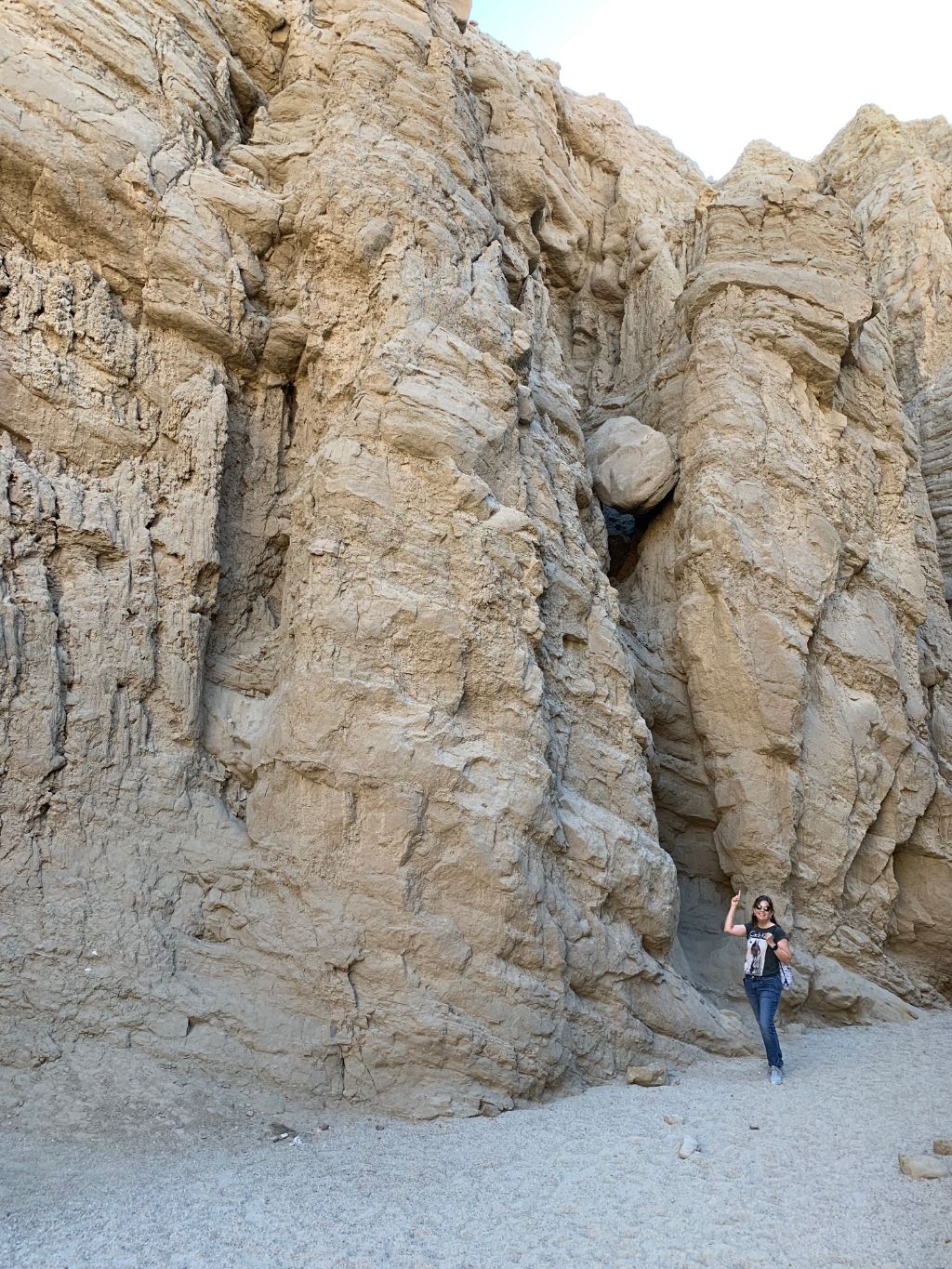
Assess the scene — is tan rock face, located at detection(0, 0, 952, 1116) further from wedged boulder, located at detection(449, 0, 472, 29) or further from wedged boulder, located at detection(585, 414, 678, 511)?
wedged boulder, located at detection(449, 0, 472, 29)

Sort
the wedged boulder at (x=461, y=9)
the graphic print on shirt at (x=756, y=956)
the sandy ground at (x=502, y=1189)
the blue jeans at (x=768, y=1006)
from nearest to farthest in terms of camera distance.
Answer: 1. the sandy ground at (x=502, y=1189)
2. the blue jeans at (x=768, y=1006)
3. the graphic print on shirt at (x=756, y=956)
4. the wedged boulder at (x=461, y=9)

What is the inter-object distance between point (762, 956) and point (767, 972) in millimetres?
144

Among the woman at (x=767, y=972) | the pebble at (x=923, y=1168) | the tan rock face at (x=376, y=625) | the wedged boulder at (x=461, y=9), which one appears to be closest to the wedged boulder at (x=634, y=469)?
the tan rock face at (x=376, y=625)

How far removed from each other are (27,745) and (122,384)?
3087 millimetres

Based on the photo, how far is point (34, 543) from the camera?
20.5 feet

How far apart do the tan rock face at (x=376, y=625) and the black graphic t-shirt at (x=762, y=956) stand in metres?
0.85

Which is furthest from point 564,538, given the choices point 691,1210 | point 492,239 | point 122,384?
point 691,1210

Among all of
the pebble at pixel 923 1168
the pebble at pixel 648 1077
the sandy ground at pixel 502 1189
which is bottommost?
the pebble at pixel 648 1077

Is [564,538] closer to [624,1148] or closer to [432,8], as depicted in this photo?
[624,1148]

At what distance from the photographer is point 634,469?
1072 centimetres

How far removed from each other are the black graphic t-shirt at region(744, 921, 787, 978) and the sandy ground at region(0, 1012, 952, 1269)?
0.91 m

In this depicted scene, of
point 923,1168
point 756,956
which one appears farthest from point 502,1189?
point 756,956

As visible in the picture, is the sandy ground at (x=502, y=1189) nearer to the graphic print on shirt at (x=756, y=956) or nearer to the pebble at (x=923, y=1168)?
the pebble at (x=923, y=1168)

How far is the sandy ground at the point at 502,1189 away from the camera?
380 centimetres
